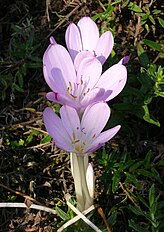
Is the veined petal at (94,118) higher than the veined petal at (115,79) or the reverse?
the reverse

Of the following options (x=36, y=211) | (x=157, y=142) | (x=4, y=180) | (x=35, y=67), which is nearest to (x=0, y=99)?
(x=35, y=67)

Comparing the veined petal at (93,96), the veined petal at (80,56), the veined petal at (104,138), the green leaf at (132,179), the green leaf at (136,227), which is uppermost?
the veined petal at (80,56)

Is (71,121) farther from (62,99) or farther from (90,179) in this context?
(90,179)

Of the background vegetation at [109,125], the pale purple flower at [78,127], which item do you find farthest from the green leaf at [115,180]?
the pale purple flower at [78,127]

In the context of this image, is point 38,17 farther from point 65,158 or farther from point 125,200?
point 125,200

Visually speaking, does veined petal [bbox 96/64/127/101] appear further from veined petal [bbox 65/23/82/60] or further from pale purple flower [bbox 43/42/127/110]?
veined petal [bbox 65/23/82/60]

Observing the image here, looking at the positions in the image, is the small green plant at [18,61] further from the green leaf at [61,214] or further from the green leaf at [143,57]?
the green leaf at [61,214]

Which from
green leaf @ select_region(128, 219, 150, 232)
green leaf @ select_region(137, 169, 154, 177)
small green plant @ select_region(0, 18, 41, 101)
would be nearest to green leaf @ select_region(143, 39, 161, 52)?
small green plant @ select_region(0, 18, 41, 101)

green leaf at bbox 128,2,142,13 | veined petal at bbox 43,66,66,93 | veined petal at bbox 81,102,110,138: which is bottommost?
veined petal at bbox 81,102,110,138
